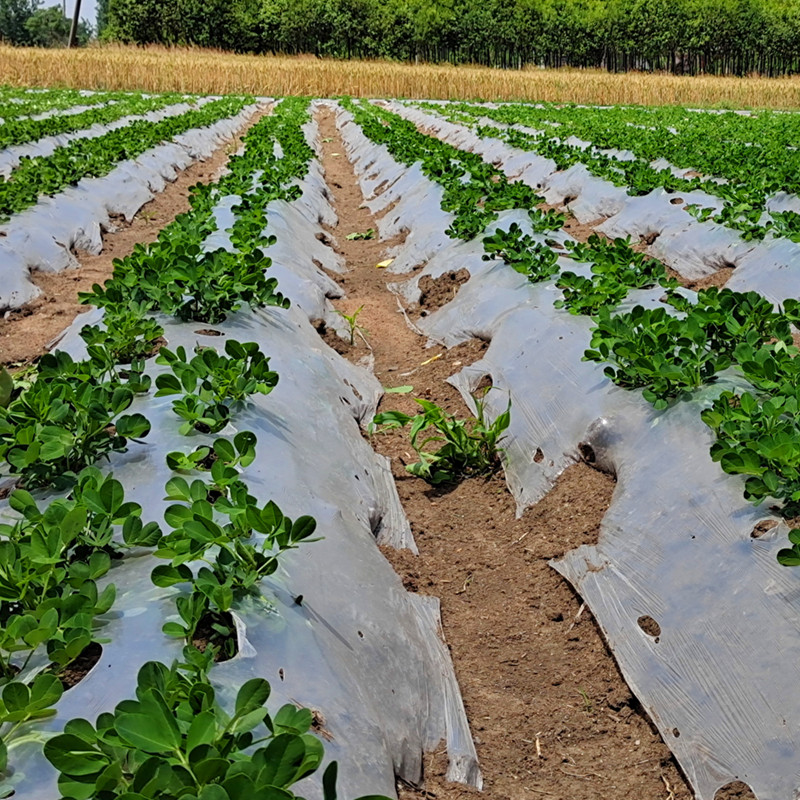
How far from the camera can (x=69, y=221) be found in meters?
8.49

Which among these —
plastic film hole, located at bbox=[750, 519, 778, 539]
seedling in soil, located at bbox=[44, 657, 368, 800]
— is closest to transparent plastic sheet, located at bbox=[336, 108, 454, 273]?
plastic film hole, located at bbox=[750, 519, 778, 539]

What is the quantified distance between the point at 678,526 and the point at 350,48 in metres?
60.1

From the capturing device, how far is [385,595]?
9.16 feet

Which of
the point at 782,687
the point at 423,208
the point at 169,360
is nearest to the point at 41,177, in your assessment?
the point at 423,208

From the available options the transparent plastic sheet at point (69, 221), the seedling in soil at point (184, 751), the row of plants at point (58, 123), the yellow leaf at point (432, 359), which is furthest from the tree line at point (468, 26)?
the seedling in soil at point (184, 751)

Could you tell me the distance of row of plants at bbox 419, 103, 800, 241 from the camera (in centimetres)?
750

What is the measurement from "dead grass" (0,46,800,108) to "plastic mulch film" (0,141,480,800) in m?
31.7

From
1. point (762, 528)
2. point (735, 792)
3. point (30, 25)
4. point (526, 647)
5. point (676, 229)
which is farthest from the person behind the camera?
point (30, 25)

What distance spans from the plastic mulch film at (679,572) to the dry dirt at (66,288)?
3315 millimetres

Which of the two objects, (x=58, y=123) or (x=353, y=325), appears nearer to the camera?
(x=353, y=325)

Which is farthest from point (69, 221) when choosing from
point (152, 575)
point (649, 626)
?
point (649, 626)

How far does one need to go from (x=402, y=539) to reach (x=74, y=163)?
28.0 feet

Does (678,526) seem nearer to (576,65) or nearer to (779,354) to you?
(779,354)

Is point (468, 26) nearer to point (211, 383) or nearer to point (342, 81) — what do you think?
point (342, 81)
